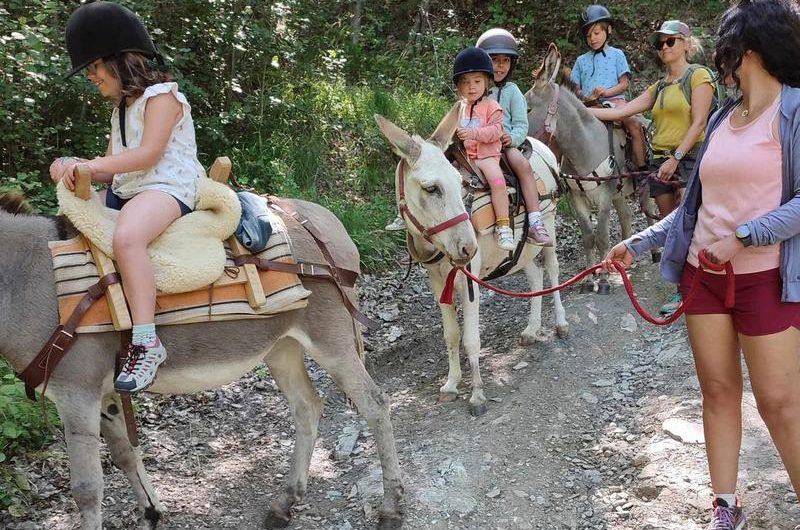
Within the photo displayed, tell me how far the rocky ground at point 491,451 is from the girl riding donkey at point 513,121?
1.19 m

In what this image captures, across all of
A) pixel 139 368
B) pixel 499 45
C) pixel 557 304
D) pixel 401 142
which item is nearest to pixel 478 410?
pixel 557 304

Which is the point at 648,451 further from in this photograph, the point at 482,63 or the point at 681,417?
the point at 482,63

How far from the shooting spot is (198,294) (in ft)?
11.2

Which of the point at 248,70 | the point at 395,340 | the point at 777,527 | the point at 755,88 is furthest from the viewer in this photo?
the point at 248,70

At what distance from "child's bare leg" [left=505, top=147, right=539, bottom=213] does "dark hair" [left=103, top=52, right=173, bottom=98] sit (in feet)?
10.3

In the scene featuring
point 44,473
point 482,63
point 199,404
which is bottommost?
point 199,404

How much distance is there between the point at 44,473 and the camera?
14.1 ft

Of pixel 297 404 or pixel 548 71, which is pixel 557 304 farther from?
pixel 297 404

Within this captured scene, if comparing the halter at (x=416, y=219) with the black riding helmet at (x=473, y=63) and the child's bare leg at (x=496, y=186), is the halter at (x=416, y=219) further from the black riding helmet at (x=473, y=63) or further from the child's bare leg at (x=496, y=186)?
the black riding helmet at (x=473, y=63)

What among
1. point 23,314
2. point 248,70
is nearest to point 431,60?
point 248,70

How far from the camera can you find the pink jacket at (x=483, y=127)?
17.3ft

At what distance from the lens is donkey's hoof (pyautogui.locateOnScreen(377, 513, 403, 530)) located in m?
3.82

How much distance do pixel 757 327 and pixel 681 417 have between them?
75.5 inches

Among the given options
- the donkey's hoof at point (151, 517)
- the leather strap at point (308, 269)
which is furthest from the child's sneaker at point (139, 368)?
the donkey's hoof at point (151, 517)
